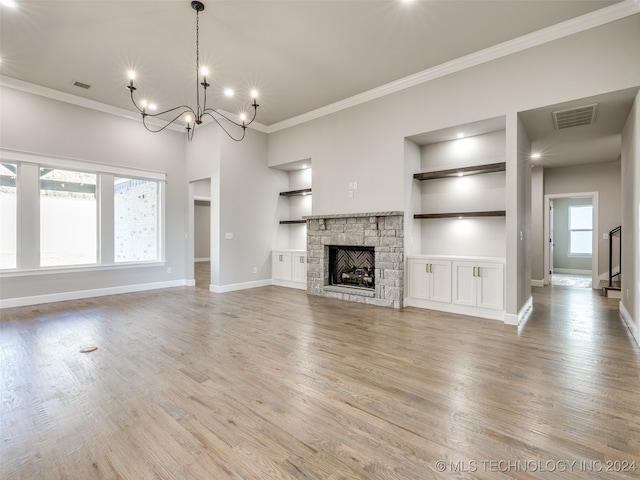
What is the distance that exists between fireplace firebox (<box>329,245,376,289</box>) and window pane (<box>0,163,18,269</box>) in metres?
5.32

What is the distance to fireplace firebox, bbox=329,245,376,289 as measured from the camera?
573 cm

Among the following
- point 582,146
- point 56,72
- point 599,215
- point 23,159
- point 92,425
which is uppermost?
point 56,72

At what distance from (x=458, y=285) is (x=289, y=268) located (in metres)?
3.60

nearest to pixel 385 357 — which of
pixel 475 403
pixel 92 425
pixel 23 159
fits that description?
pixel 475 403

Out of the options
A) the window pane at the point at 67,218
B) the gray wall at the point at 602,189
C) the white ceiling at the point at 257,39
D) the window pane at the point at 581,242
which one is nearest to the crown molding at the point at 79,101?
the white ceiling at the point at 257,39

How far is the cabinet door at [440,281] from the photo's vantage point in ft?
15.6

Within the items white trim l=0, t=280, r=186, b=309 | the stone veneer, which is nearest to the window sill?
white trim l=0, t=280, r=186, b=309

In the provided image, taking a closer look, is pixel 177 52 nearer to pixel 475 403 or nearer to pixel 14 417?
pixel 14 417

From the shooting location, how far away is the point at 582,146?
19.1ft

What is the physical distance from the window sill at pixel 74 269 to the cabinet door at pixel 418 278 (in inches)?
208

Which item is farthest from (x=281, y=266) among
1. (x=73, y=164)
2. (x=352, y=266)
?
(x=73, y=164)

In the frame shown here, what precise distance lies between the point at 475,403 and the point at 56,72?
22.2ft

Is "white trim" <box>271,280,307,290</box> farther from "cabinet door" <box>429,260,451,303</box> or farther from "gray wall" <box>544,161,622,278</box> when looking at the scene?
"gray wall" <box>544,161,622,278</box>

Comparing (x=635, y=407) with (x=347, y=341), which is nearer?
(x=635, y=407)
